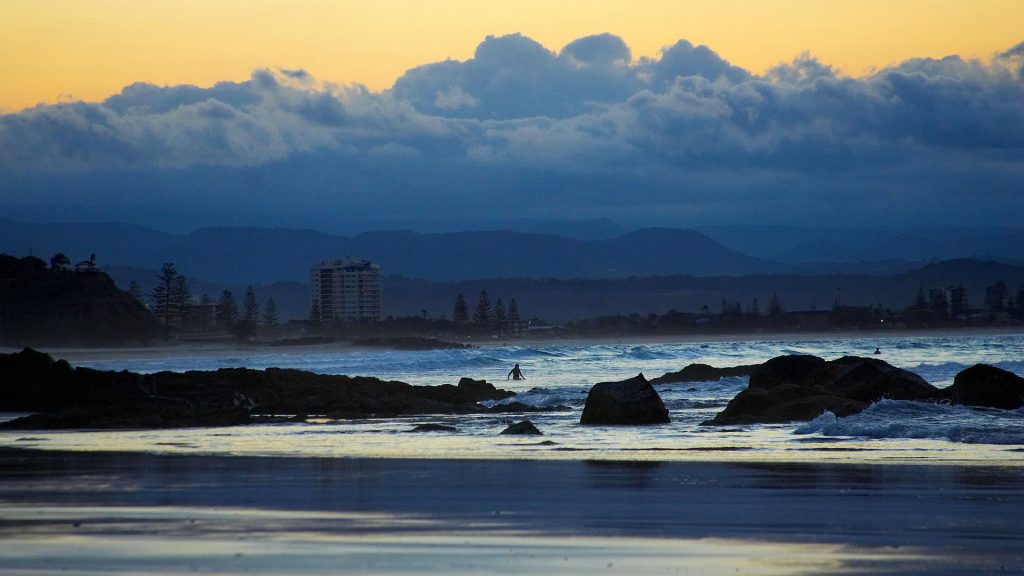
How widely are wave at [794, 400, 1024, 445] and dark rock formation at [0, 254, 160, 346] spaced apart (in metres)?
121

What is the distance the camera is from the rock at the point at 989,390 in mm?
23781

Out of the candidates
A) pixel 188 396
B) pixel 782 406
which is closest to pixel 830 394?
pixel 782 406

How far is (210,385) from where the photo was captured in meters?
29.5

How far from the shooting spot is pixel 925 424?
2095cm

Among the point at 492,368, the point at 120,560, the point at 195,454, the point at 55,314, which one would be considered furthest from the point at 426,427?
the point at 55,314

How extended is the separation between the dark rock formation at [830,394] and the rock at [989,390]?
2.04ft

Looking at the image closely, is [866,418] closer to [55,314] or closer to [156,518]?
[156,518]

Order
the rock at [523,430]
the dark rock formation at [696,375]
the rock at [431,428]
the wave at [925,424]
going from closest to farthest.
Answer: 1. the wave at [925,424]
2. the rock at [523,430]
3. the rock at [431,428]
4. the dark rock formation at [696,375]

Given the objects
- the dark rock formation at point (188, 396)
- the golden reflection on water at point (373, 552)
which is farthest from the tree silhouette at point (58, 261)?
the golden reflection on water at point (373, 552)

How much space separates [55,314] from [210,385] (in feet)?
388

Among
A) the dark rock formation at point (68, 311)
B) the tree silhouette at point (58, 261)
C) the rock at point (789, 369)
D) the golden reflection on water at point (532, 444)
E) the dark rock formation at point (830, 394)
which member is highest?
the tree silhouette at point (58, 261)

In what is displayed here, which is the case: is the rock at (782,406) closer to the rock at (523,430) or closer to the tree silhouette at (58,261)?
the rock at (523,430)

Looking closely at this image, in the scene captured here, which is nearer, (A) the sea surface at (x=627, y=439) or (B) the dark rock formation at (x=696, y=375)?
(A) the sea surface at (x=627, y=439)

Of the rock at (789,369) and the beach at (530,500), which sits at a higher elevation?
the rock at (789,369)
